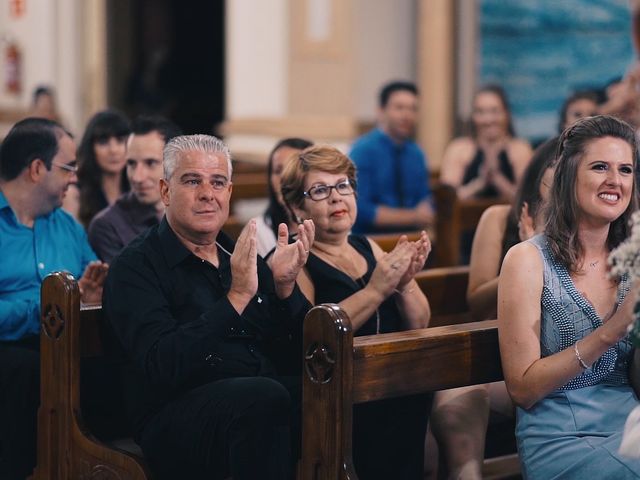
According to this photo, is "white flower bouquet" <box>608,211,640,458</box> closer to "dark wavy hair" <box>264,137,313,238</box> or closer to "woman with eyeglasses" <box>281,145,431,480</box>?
"woman with eyeglasses" <box>281,145,431,480</box>

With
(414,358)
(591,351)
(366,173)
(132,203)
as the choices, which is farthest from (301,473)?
(366,173)

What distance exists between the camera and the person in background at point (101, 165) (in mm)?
5000

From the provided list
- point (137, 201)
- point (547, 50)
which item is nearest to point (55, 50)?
point (547, 50)

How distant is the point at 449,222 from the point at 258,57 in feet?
12.7

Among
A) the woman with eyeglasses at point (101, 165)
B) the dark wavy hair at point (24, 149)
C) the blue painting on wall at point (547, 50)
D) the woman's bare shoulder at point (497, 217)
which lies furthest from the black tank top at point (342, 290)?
the blue painting on wall at point (547, 50)

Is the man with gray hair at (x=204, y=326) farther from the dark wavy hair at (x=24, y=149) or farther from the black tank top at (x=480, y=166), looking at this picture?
the black tank top at (x=480, y=166)

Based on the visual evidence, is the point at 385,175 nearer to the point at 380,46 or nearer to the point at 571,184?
the point at 380,46

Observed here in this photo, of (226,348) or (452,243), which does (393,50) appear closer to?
(452,243)

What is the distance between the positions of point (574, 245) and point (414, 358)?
0.54 metres

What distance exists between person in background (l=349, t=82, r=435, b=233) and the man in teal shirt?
2.51 meters

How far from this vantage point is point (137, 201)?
14.5 ft

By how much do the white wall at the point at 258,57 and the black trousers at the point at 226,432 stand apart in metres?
6.12

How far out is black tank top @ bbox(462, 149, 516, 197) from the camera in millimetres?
6695

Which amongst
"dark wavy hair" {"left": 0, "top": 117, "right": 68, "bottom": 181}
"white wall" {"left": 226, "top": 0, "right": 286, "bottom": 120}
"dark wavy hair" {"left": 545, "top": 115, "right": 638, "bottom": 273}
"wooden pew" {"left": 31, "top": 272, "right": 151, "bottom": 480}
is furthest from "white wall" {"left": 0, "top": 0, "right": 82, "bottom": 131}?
"dark wavy hair" {"left": 545, "top": 115, "right": 638, "bottom": 273}
